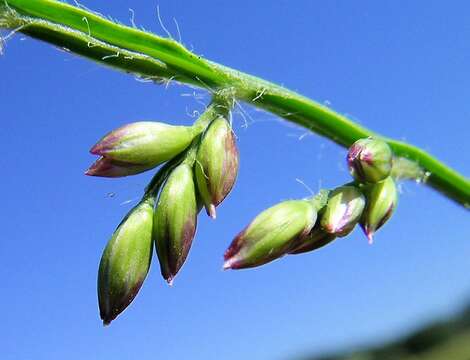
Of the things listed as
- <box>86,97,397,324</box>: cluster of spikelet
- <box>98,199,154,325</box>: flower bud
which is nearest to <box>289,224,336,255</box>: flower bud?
<box>86,97,397,324</box>: cluster of spikelet

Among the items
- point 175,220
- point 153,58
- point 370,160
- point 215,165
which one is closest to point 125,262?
point 175,220

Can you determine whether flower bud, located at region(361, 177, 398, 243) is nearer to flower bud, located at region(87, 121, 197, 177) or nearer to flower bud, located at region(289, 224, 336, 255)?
flower bud, located at region(289, 224, 336, 255)

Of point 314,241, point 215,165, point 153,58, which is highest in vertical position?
point 153,58

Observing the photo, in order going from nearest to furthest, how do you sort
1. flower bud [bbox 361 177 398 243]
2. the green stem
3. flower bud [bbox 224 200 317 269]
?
the green stem < flower bud [bbox 224 200 317 269] < flower bud [bbox 361 177 398 243]

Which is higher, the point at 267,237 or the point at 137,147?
the point at 137,147

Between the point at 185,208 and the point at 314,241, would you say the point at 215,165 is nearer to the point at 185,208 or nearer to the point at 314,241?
the point at 185,208

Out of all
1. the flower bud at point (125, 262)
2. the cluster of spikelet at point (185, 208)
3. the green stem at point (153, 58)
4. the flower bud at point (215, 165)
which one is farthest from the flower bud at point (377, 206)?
the flower bud at point (125, 262)
